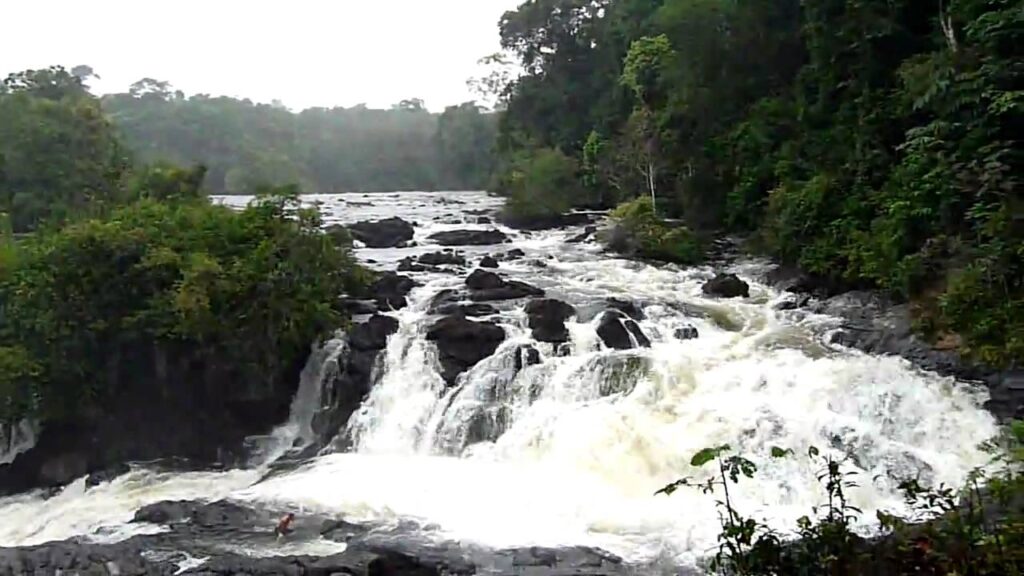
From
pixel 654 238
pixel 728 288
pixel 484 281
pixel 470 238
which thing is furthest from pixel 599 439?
pixel 470 238

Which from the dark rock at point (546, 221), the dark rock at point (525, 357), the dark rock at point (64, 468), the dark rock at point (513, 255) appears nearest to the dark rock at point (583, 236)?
the dark rock at point (513, 255)

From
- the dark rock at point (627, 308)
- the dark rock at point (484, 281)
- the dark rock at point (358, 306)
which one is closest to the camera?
the dark rock at point (627, 308)

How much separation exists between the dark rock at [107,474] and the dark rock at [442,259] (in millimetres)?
8002

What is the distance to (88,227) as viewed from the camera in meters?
13.3

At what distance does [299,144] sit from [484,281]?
56926mm

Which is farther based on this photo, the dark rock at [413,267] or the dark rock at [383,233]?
the dark rock at [383,233]

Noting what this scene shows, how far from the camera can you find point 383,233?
81.7ft

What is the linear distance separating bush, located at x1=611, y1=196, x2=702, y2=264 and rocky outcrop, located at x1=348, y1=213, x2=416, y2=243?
6.06 meters

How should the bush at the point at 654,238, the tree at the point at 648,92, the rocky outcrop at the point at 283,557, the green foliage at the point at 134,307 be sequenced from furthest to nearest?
the tree at the point at 648,92, the bush at the point at 654,238, the green foliage at the point at 134,307, the rocky outcrop at the point at 283,557

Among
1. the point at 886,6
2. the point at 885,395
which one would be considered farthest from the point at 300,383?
the point at 886,6

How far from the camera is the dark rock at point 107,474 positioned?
1272 centimetres

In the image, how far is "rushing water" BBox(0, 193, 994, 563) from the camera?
392 inches

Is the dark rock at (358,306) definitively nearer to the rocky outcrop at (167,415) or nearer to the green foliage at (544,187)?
the rocky outcrop at (167,415)

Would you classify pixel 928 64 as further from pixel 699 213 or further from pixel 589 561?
pixel 589 561
